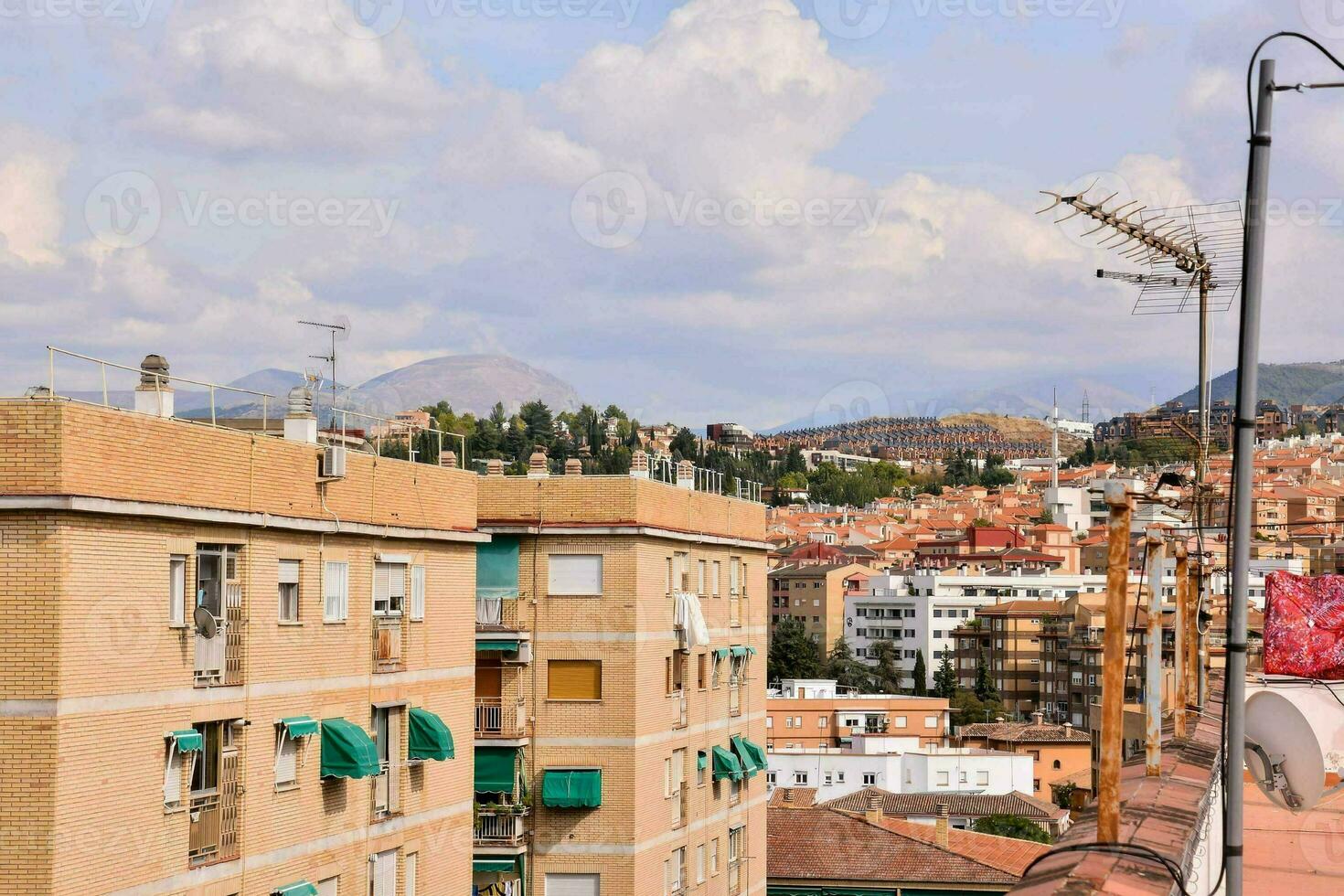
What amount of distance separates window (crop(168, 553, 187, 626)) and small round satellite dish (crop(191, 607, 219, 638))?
0.53 ft

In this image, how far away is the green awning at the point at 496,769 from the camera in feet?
95.7

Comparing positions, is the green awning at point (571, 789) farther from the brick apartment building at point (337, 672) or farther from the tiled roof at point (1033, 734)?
the tiled roof at point (1033, 734)

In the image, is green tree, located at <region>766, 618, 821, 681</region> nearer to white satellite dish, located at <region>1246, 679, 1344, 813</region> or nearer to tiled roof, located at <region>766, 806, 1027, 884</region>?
tiled roof, located at <region>766, 806, 1027, 884</region>

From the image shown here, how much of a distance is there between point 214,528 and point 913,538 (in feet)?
571

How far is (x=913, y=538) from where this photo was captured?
188 metres

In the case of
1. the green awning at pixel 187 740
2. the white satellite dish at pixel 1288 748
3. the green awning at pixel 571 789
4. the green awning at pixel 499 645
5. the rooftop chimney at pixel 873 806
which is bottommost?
the rooftop chimney at pixel 873 806

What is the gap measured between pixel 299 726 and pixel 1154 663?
9.24 meters

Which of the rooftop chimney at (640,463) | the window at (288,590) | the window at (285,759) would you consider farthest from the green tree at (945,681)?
the window at (285,759)

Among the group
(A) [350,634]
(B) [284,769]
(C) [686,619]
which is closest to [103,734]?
(B) [284,769]

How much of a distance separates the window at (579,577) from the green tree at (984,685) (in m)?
97.3

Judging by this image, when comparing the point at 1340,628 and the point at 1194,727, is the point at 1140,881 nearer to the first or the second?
the point at 1194,727

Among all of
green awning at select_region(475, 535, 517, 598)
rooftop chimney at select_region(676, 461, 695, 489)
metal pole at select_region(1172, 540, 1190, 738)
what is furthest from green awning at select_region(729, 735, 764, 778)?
metal pole at select_region(1172, 540, 1190, 738)

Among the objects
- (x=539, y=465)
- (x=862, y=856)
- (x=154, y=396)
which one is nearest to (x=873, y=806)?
(x=862, y=856)

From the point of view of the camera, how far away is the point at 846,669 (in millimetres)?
135125
